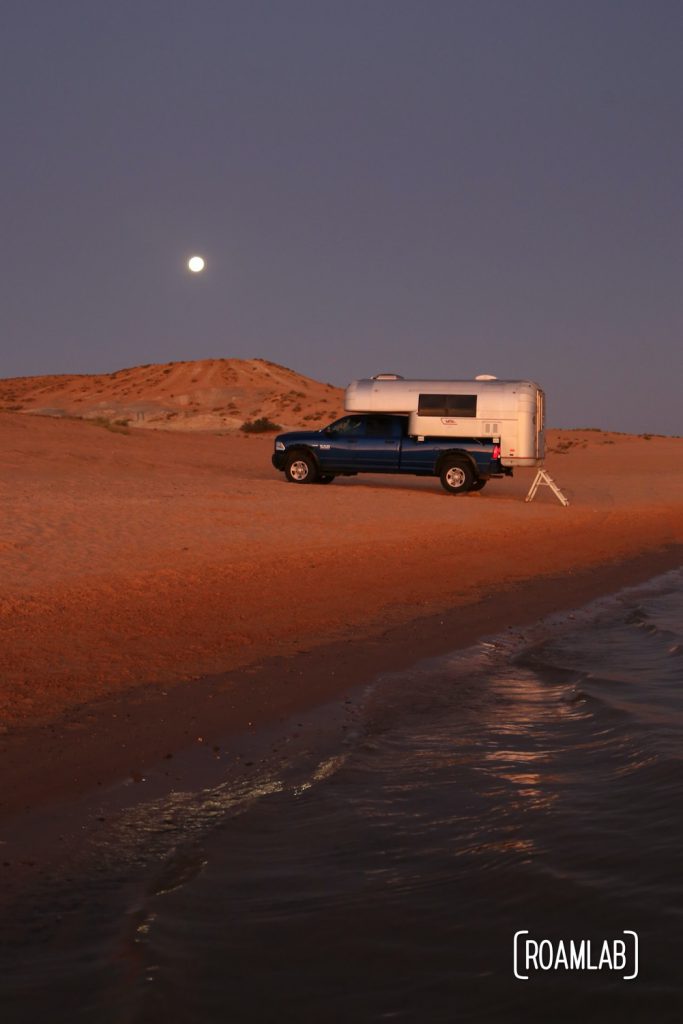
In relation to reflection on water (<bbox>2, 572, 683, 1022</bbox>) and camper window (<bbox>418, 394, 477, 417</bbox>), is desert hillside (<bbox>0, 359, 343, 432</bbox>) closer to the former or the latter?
camper window (<bbox>418, 394, 477, 417</bbox>)

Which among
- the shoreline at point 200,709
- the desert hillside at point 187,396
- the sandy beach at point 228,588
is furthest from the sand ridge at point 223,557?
the desert hillside at point 187,396

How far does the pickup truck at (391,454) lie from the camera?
83.1 feet

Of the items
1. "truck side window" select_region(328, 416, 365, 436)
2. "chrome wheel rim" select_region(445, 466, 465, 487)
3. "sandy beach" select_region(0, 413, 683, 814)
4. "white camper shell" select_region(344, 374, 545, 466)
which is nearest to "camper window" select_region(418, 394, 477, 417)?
"white camper shell" select_region(344, 374, 545, 466)

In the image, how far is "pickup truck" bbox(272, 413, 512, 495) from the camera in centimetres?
2534

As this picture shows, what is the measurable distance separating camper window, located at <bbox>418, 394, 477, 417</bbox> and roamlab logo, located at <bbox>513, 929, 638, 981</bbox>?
849 inches

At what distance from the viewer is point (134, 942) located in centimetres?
381

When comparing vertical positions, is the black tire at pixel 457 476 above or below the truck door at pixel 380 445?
below

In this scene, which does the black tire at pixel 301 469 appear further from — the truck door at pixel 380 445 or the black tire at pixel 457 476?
the black tire at pixel 457 476

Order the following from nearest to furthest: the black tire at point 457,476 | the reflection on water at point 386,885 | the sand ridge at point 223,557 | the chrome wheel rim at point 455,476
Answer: the reflection on water at point 386,885 < the sand ridge at point 223,557 < the black tire at point 457,476 < the chrome wheel rim at point 455,476

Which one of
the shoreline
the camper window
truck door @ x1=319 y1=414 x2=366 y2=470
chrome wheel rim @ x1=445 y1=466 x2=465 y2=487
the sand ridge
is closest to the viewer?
the shoreline

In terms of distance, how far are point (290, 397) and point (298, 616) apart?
229 feet

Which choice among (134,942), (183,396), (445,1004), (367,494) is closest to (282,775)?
(134,942)

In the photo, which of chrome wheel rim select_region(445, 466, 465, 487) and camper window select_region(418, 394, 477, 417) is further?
chrome wheel rim select_region(445, 466, 465, 487)

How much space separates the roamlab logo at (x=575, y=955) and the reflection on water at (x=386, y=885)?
5cm
